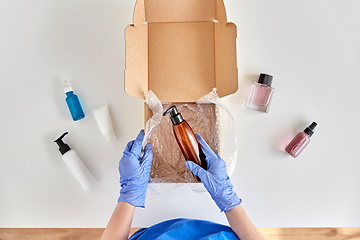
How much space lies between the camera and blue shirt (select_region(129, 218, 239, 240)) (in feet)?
2.11

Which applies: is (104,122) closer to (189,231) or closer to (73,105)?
(73,105)

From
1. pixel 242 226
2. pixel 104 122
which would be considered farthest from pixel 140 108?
pixel 242 226

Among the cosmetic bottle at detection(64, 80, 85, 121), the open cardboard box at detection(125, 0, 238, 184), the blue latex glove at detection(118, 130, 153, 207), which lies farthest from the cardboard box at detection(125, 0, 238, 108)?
the cosmetic bottle at detection(64, 80, 85, 121)

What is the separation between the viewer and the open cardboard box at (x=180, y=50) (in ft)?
2.44

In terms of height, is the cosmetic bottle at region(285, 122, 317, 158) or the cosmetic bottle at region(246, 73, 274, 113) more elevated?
the cosmetic bottle at region(246, 73, 274, 113)

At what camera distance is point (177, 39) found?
0.77 m

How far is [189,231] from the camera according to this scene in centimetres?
68

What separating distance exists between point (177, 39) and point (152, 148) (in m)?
0.34

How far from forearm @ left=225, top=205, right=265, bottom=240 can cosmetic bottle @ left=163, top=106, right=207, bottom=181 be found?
0.50 ft

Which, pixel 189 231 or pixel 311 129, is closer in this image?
pixel 189 231

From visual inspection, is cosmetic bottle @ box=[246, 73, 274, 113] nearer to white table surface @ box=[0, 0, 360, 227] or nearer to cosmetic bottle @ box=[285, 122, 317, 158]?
white table surface @ box=[0, 0, 360, 227]

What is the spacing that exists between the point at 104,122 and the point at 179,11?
0.42 meters

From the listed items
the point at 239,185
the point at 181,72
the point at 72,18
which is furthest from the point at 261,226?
the point at 72,18

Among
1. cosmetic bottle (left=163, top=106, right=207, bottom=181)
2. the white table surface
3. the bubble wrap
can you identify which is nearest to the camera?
cosmetic bottle (left=163, top=106, right=207, bottom=181)
